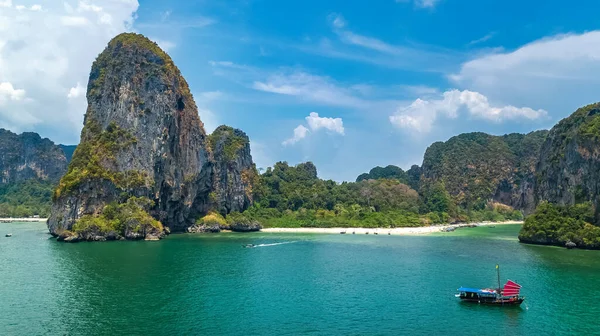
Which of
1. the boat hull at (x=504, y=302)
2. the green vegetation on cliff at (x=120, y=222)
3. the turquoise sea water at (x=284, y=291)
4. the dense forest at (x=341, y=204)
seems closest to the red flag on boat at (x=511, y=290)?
the boat hull at (x=504, y=302)

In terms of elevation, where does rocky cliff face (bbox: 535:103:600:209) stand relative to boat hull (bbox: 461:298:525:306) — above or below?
above

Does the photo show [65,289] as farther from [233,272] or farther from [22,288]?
[233,272]

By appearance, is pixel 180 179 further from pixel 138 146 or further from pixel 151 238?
pixel 151 238

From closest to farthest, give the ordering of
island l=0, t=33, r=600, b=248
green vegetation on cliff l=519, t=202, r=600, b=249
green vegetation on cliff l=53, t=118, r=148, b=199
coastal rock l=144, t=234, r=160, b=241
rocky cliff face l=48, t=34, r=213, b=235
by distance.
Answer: green vegetation on cliff l=519, t=202, r=600, b=249 < island l=0, t=33, r=600, b=248 < coastal rock l=144, t=234, r=160, b=241 < green vegetation on cliff l=53, t=118, r=148, b=199 < rocky cliff face l=48, t=34, r=213, b=235

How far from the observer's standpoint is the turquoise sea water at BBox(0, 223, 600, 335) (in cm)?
3944

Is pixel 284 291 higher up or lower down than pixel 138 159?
lower down

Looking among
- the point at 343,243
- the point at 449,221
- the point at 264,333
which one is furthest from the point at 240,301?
the point at 449,221

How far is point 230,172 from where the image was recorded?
153 metres

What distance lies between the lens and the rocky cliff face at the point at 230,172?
146050 mm

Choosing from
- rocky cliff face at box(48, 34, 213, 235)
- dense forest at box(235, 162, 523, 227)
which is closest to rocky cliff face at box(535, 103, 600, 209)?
dense forest at box(235, 162, 523, 227)

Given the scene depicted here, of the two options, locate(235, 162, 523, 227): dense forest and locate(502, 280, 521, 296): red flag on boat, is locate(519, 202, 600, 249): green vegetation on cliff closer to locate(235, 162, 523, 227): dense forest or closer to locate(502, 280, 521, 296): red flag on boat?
locate(502, 280, 521, 296): red flag on boat

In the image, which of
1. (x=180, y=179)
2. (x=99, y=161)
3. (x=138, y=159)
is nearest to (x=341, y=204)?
(x=180, y=179)

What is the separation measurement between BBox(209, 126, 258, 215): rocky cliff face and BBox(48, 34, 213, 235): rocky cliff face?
22.5ft

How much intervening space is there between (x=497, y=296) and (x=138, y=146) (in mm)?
93958
